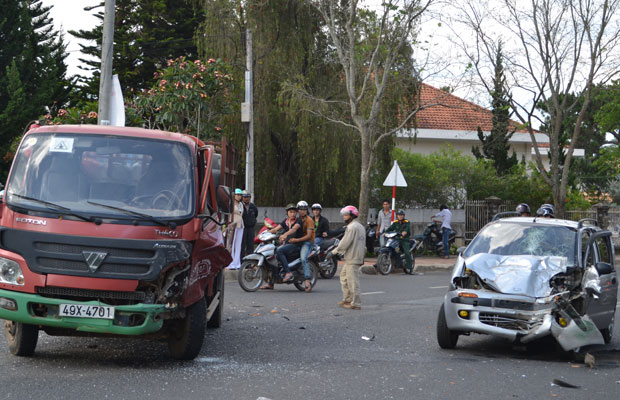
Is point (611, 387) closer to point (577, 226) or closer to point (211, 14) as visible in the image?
point (577, 226)

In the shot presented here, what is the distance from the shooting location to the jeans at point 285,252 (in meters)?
16.0

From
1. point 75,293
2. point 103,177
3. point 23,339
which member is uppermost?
point 103,177

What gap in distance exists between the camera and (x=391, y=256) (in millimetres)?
21906

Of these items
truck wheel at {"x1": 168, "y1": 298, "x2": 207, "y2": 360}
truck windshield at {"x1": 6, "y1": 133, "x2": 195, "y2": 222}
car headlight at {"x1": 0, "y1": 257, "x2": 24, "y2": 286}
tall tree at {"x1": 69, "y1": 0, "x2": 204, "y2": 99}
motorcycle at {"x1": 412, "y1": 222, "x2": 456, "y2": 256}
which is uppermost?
tall tree at {"x1": 69, "y1": 0, "x2": 204, "y2": 99}

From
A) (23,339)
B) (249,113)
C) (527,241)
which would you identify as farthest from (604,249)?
(249,113)

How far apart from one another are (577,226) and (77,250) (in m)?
6.08

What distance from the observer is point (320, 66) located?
91.7ft

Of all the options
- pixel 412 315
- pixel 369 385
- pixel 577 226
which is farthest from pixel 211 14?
pixel 369 385

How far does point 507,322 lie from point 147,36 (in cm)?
2873

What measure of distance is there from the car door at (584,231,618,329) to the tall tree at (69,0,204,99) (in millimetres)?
26768

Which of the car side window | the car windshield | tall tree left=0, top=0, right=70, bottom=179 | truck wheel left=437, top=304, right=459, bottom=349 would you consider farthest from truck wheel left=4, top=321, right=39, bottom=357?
tall tree left=0, top=0, right=70, bottom=179

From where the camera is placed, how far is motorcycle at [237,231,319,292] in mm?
15742

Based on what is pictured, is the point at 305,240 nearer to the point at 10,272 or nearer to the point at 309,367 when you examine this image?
the point at 309,367

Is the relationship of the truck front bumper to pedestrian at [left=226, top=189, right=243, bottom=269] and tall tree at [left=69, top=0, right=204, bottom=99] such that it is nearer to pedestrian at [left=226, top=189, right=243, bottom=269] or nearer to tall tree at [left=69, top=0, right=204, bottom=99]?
pedestrian at [left=226, top=189, right=243, bottom=269]
